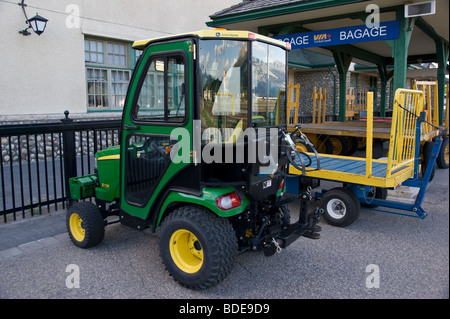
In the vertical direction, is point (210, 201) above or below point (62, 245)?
above

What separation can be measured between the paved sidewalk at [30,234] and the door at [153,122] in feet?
4.29

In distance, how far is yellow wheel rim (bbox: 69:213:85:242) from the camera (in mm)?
4230

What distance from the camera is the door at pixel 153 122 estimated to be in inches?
126

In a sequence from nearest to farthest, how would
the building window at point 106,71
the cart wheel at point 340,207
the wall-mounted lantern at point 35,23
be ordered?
the cart wheel at point 340,207 → the wall-mounted lantern at point 35,23 → the building window at point 106,71

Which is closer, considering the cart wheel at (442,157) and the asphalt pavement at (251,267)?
the asphalt pavement at (251,267)

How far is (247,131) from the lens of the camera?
3207mm

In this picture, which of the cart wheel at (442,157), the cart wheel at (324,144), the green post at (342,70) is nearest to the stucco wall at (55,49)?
the green post at (342,70)

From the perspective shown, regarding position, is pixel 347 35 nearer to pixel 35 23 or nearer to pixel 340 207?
pixel 340 207

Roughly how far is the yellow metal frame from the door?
179 centimetres

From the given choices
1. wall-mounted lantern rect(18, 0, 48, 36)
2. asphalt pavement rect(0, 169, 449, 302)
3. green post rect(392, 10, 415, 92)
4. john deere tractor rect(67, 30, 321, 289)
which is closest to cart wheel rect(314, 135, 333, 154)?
green post rect(392, 10, 415, 92)

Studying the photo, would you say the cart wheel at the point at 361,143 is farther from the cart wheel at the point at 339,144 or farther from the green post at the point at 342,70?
the cart wheel at the point at 339,144
